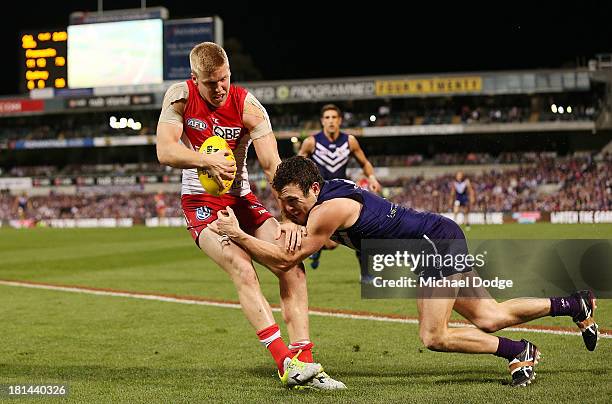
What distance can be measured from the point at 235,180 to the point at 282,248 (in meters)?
1.18

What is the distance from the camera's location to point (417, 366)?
684 centimetres

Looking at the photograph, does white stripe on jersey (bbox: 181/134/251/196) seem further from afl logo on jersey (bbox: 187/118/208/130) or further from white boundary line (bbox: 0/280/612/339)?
white boundary line (bbox: 0/280/612/339)

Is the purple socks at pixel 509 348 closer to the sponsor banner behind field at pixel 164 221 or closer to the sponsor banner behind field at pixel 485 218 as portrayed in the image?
the sponsor banner behind field at pixel 485 218

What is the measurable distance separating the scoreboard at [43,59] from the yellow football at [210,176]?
1252 inches

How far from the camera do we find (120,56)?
139ft

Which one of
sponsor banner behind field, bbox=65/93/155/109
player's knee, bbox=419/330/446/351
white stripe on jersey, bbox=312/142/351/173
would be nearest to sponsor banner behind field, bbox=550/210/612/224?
white stripe on jersey, bbox=312/142/351/173

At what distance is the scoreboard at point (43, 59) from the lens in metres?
36.4

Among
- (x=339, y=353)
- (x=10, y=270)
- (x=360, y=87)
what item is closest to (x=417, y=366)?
(x=339, y=353)

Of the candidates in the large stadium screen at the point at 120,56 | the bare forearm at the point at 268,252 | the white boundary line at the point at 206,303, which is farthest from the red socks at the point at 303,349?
the large stadium screen at the point at 120,56

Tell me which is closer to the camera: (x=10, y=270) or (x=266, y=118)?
(x=266, y=118)

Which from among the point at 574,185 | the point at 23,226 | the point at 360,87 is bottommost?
the point at 23,226

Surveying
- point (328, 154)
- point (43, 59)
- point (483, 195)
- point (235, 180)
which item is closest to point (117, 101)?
point (43, 59)

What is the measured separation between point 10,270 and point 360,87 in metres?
42.9

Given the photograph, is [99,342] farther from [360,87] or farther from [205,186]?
[360,87]
